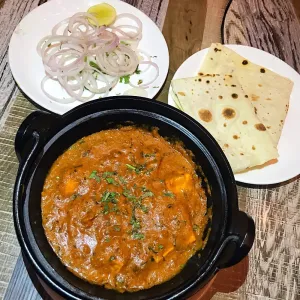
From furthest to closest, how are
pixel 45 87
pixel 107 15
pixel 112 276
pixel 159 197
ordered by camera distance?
pixel 107 15, pixel 45 87, pixel 159 197, pixel 112 276

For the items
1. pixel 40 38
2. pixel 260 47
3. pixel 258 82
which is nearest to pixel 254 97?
pixel 258 82

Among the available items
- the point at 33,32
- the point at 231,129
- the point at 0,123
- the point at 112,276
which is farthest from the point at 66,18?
the point at 112,276

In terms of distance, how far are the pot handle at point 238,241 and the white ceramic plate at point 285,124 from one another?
0.53m

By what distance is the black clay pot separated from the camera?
5.76 feet

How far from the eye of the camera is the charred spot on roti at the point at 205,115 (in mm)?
2469

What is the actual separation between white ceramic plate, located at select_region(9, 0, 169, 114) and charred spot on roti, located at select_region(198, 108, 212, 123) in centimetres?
31

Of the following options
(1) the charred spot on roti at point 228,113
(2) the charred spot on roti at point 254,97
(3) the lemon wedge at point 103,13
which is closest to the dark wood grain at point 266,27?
(2) the charred spot on roti at point 254,97

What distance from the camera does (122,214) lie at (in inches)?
75.9

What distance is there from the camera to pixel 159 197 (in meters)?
1.98

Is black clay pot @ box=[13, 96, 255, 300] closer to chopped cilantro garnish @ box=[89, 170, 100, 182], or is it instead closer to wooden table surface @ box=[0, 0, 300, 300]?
chopped cilantro garnish @ box=[89, 170, 100, 182]

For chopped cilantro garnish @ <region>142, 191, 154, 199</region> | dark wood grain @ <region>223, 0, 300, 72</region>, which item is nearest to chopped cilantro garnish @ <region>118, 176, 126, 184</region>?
chopped cilantro garnish @ <region>142, 191, 154, 199</region>

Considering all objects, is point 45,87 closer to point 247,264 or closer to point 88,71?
point 88,71

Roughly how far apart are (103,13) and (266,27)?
114 cm

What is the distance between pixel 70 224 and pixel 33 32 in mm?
1382
